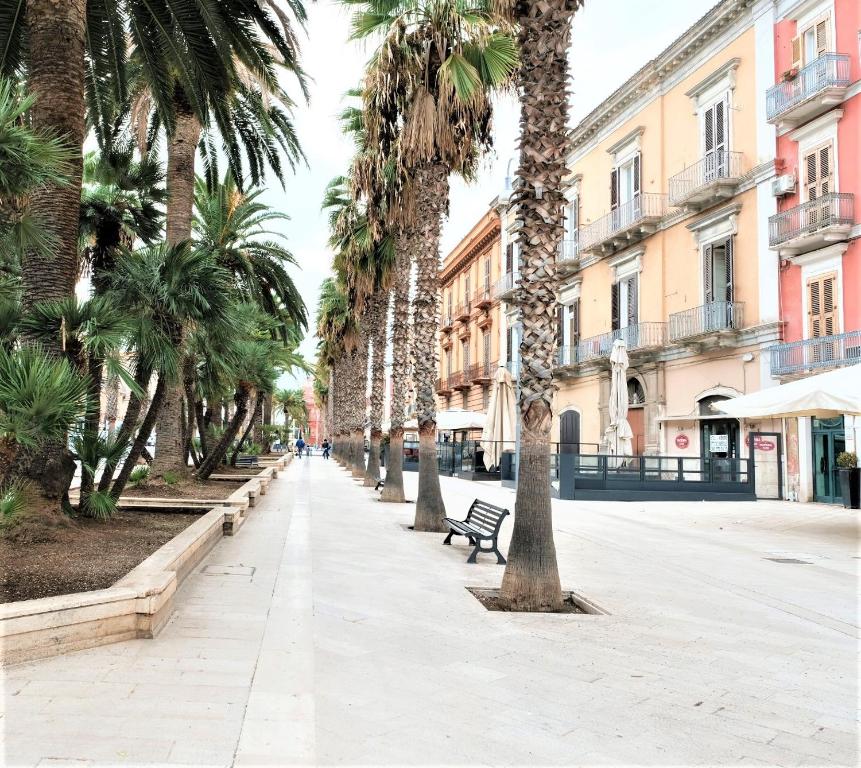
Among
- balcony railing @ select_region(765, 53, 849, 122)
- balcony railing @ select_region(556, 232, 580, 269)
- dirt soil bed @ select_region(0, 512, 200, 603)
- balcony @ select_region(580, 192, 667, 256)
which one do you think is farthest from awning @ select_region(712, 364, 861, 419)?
balcony railing @ select_region(556, 232, 580, 269)

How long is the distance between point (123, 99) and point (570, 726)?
1134 cm

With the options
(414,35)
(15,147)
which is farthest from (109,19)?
(15,147)

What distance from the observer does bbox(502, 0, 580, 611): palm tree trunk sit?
675 centimetres

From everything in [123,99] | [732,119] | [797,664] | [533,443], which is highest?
[732,119]

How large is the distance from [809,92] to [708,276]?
6061mm

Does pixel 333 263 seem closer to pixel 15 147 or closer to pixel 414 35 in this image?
pixel 414 35

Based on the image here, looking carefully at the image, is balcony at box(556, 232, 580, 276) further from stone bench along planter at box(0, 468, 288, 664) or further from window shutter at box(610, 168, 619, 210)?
stone bench along planter at box(0, 468, 288, 664)

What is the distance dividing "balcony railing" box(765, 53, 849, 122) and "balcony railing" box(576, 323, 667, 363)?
307 inches

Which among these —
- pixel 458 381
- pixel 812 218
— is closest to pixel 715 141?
pixel 812 218

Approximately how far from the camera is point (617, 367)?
21688 millimetres

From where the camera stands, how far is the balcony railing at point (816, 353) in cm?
1795

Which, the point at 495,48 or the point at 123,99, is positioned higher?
the point at 495,48

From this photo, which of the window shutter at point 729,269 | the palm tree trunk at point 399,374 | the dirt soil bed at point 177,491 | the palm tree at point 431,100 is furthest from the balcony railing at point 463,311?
the palm tree at point 431,100

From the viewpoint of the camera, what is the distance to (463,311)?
46.5 m
